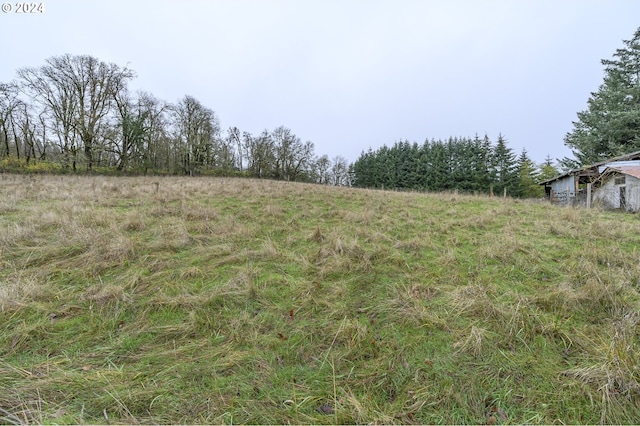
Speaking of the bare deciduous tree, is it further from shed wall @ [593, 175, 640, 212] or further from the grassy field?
shed wall @ [593, 175, 640, 212]

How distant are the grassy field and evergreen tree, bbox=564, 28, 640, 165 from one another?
2512cm

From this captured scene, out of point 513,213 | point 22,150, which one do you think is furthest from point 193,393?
point 22,150

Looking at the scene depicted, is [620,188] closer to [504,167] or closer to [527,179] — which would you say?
[504,167]

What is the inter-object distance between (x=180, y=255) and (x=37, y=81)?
30502mm

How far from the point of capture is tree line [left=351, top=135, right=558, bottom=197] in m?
40.1

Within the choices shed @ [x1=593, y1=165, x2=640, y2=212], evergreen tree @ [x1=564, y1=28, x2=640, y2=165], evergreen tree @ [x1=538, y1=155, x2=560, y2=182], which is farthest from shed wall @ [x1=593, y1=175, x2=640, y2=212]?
evergreen tree @ [x1=538, y1=155, x2=560, y2=182]

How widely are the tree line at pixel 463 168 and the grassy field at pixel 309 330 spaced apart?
41.0 m

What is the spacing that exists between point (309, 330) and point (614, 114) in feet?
103

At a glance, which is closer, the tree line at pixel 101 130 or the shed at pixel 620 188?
the shed at pixel 620 188

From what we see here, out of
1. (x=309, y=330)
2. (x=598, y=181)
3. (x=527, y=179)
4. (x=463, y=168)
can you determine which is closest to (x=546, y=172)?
(x=527, y=179)

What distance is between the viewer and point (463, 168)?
138 ft

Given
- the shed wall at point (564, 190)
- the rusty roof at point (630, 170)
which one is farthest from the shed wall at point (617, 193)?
the shed wall at point (564, 190)

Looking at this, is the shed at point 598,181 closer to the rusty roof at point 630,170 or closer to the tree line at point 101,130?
the rusty roof at point 630,170

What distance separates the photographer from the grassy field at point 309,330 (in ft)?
5.74
